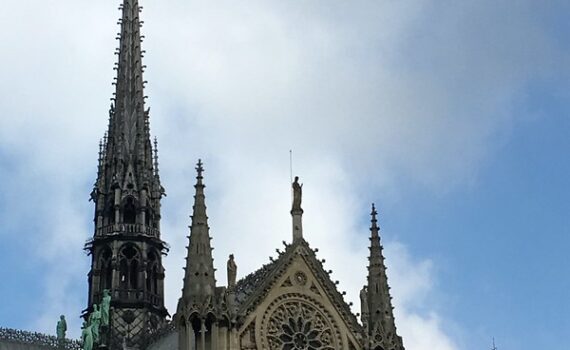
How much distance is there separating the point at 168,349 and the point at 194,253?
31.1 ft

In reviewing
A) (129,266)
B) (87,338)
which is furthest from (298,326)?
(129,266)

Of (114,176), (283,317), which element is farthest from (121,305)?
(283,317)

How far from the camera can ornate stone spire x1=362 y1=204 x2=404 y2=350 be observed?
184 ft

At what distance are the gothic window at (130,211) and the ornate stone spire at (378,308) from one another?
1917 cm

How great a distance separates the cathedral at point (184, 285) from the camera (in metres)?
52.5

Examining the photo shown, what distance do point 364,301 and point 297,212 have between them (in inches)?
193

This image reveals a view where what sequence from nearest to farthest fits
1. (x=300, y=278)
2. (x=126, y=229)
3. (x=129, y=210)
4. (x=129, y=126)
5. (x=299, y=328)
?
(x=299, y=328) < (x=300, y=278) < (x=126, y=229) < (x=129, y=210) < (x=129, y=126)

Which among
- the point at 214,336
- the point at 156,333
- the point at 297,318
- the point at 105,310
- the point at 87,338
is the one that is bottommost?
the point at 214,336

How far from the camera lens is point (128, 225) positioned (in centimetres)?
7256

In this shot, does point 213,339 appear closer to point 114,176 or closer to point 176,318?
point 176,318

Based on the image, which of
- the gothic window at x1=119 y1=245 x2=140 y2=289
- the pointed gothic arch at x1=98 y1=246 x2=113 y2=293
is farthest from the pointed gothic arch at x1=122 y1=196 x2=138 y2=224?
the pointed gothic arch at x1=98 y1=246 x2=113 y2=293

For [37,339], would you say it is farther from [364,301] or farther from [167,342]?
[364,301]

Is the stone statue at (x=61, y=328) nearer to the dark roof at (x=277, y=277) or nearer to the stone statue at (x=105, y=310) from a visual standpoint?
the stone statue at (x=105, y=310)

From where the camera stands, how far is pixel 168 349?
6075 centimetres
